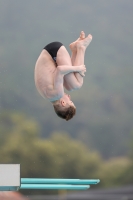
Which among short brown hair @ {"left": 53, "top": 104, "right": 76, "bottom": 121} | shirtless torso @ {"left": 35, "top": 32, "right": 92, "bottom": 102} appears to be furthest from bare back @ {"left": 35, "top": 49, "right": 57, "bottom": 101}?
short brown hair @ {"left": 53, "top": 104, "right": 76, "bottom": 121}

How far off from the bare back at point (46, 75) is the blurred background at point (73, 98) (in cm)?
678

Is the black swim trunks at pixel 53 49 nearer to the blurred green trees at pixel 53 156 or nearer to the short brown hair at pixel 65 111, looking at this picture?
the short brown hair at pixel 65 111

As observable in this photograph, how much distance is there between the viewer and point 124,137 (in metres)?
12.0

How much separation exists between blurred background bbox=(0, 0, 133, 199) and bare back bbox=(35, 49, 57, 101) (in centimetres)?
678

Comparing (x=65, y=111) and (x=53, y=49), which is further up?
(x=53, y=49)

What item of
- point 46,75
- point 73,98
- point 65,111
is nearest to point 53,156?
point 73,98

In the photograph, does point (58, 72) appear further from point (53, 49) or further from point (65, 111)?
point (65, 111)

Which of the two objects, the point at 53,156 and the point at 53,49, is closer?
the point at 53,49

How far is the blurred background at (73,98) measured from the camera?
38.0 ft

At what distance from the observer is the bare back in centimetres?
456

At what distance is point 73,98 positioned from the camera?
40.2 ft

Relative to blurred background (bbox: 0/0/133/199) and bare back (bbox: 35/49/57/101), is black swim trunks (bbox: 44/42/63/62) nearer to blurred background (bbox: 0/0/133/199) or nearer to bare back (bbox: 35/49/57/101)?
bare back (bbox: 35/49/57/101)

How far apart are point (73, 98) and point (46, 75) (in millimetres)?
7695

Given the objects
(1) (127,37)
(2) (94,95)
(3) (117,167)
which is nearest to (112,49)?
(1) (127,37)
